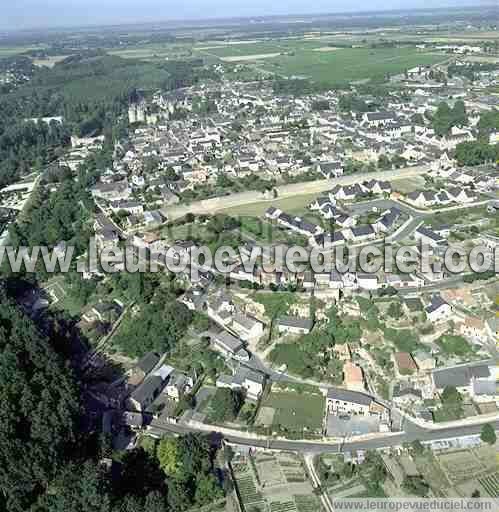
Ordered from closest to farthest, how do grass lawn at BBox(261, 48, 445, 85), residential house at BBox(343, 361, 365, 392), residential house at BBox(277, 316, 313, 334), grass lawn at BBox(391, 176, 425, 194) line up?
residential house at BBox(343, 361, 365, 392) < residential house at BBox(277, 316, 313, 334) < grass lawn at BBox(391, 176, 425, 194) < grass lawn at BBox(261, 48, 445, 85)

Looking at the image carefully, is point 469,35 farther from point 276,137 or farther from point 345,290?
point 345,290

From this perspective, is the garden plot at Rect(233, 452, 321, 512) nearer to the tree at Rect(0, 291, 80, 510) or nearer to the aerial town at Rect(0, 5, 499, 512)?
the aerial town at Rect(0, 5, 499, 512)

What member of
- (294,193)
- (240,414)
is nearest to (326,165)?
(294,193)

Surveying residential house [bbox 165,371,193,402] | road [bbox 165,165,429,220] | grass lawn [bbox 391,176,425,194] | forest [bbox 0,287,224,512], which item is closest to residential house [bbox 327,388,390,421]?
forest [bbox 0,287,224,512]

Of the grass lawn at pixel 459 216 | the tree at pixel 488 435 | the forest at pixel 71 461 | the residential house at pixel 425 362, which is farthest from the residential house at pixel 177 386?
the grass lawn at pixel 459 216

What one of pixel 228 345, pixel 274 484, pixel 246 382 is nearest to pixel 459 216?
pixel 228 345

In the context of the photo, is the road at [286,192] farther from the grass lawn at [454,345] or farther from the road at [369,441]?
the road at [369,441]

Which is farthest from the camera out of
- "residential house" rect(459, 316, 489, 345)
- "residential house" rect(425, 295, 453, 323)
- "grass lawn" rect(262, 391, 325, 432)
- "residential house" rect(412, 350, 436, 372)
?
"residential house" rect(425, 295, 453, 323)
